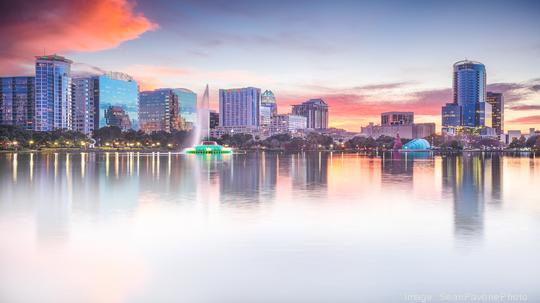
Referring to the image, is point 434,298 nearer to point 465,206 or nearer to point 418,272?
point 418,272

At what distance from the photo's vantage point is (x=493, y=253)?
44.7 ft

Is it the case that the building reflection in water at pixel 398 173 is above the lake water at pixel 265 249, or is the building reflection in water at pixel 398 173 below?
above

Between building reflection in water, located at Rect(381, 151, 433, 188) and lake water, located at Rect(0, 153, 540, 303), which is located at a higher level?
building reflection in water, located at Rect(381, 151, 433, 188)

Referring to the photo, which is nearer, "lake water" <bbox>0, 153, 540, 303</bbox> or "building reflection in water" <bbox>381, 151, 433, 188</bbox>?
"lake water" <bbox>0, 153, 540, 303</bbox>

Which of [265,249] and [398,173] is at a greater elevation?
[398,173]

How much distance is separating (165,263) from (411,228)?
9194 mm

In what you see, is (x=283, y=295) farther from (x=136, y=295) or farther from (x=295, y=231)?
(x=295, y=231)

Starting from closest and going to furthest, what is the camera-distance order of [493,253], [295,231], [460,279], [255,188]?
[460,279] < [493,253] < [295,231] < [255,188]

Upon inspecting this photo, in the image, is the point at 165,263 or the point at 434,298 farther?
the point at 165,263

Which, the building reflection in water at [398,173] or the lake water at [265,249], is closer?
the lake water at [265,249]

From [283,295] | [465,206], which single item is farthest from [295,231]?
[465,206]

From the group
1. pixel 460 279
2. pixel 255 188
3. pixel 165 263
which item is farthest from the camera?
pixel 255 188

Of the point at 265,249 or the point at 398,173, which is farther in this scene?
the point at 398,173

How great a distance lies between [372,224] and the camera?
59.4ft
